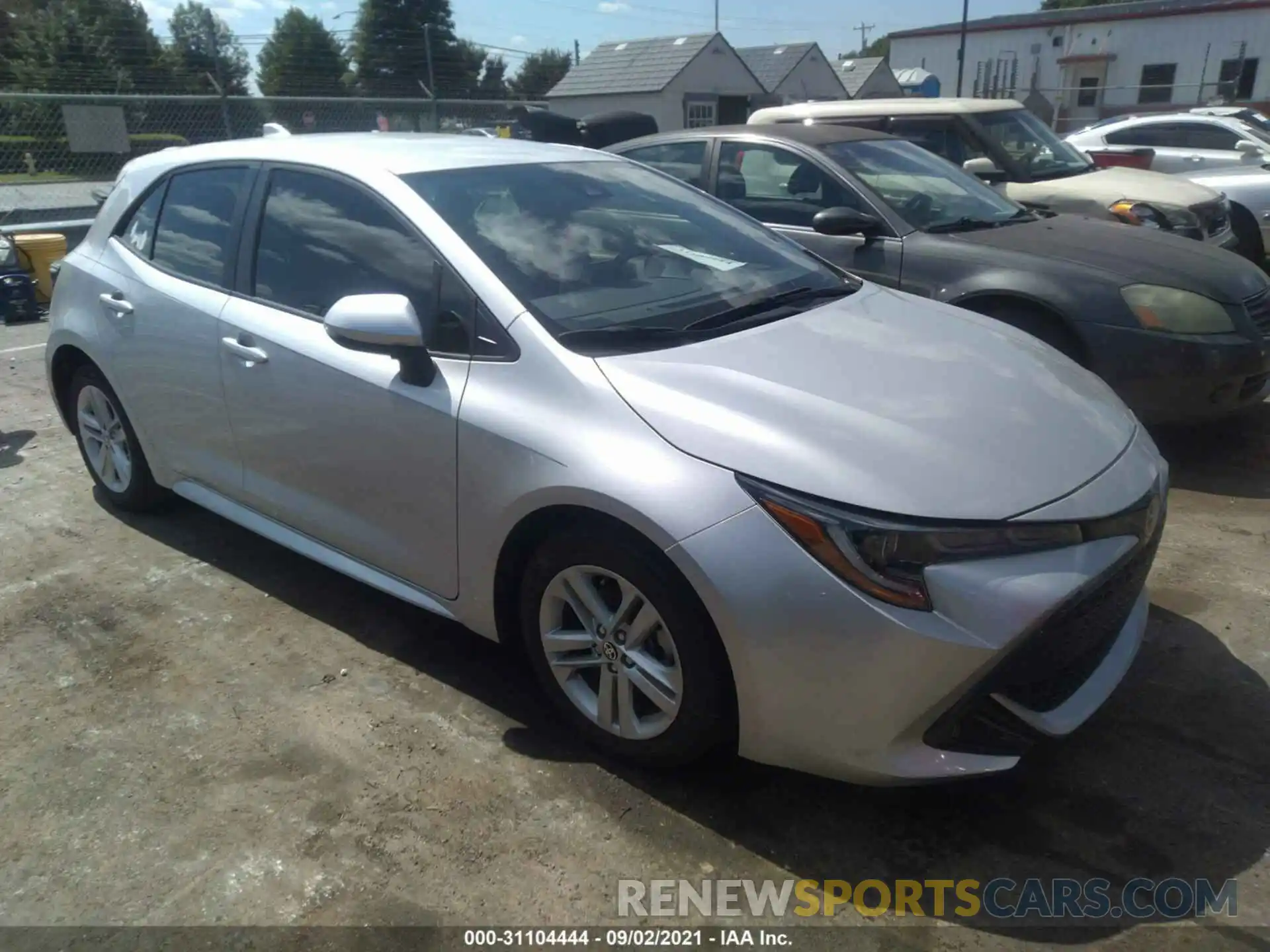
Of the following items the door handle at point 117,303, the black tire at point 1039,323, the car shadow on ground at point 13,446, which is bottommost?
the car shadow on ground at point 13,446

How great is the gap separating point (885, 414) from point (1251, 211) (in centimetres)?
970

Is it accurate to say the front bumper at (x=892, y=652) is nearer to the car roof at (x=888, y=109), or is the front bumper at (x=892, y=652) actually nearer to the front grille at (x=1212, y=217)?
the car roof at (x=888, y=109)

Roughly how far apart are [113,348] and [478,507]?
219 centimetres

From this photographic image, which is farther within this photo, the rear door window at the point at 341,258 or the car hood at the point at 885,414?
the rear door window at the point at 341,258

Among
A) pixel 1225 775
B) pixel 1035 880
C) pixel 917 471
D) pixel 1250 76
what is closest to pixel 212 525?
pixel 917 471

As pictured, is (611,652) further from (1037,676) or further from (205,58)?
(205,58)

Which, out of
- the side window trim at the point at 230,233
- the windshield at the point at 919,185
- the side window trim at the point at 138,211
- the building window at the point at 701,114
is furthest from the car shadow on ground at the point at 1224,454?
the building window at the point at 701,114

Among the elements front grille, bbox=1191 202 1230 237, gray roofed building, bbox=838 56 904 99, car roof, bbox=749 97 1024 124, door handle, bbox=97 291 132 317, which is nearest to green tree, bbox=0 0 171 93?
car roof, bbox=749 97 1024 124

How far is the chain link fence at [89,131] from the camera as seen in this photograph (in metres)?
11.6

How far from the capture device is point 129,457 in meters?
4.33

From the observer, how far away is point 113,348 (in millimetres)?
4059

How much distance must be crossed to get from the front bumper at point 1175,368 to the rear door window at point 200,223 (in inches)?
148

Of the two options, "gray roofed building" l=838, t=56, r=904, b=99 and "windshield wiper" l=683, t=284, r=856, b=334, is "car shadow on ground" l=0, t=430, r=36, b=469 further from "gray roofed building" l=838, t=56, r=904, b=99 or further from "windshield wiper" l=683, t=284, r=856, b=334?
"gray roofed building" l=838, t=56, r=904, b=99

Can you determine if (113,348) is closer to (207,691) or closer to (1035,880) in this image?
(207,691)
